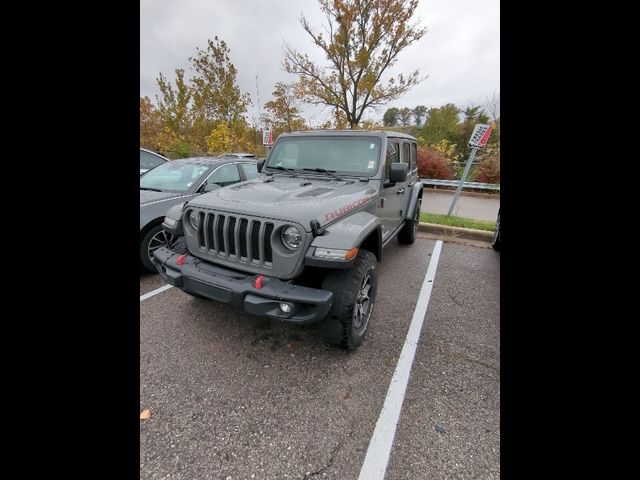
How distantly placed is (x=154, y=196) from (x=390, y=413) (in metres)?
3.95

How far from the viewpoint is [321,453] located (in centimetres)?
176

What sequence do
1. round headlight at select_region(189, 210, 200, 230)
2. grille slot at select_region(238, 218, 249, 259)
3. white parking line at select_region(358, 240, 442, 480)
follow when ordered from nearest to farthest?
white parking line at select_region(358, 240, 442, 480) < grille slot at select_region(238, 218, 249, 259) < round headlight at select_region(189, 210, 200, 230)

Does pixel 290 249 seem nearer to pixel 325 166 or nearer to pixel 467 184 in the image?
pixel 325 166

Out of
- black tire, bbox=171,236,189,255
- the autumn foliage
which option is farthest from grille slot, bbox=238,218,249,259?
the autumn foliage

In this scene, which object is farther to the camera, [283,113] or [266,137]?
[283,113]

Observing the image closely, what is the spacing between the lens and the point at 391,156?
3.71 metres

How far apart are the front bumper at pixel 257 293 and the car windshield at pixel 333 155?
1.68 meters

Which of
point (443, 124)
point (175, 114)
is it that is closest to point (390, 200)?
point (175, 114)

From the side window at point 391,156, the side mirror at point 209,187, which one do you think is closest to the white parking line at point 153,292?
the side mirror at point 209,187

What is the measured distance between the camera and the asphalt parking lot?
171 cm

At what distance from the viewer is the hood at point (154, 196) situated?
3.99 m

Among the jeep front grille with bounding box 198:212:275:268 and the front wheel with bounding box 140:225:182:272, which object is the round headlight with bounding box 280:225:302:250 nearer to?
the jeep front grille with bounding box 198:212:275:268

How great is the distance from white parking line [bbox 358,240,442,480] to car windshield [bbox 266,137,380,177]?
1.73 meters
